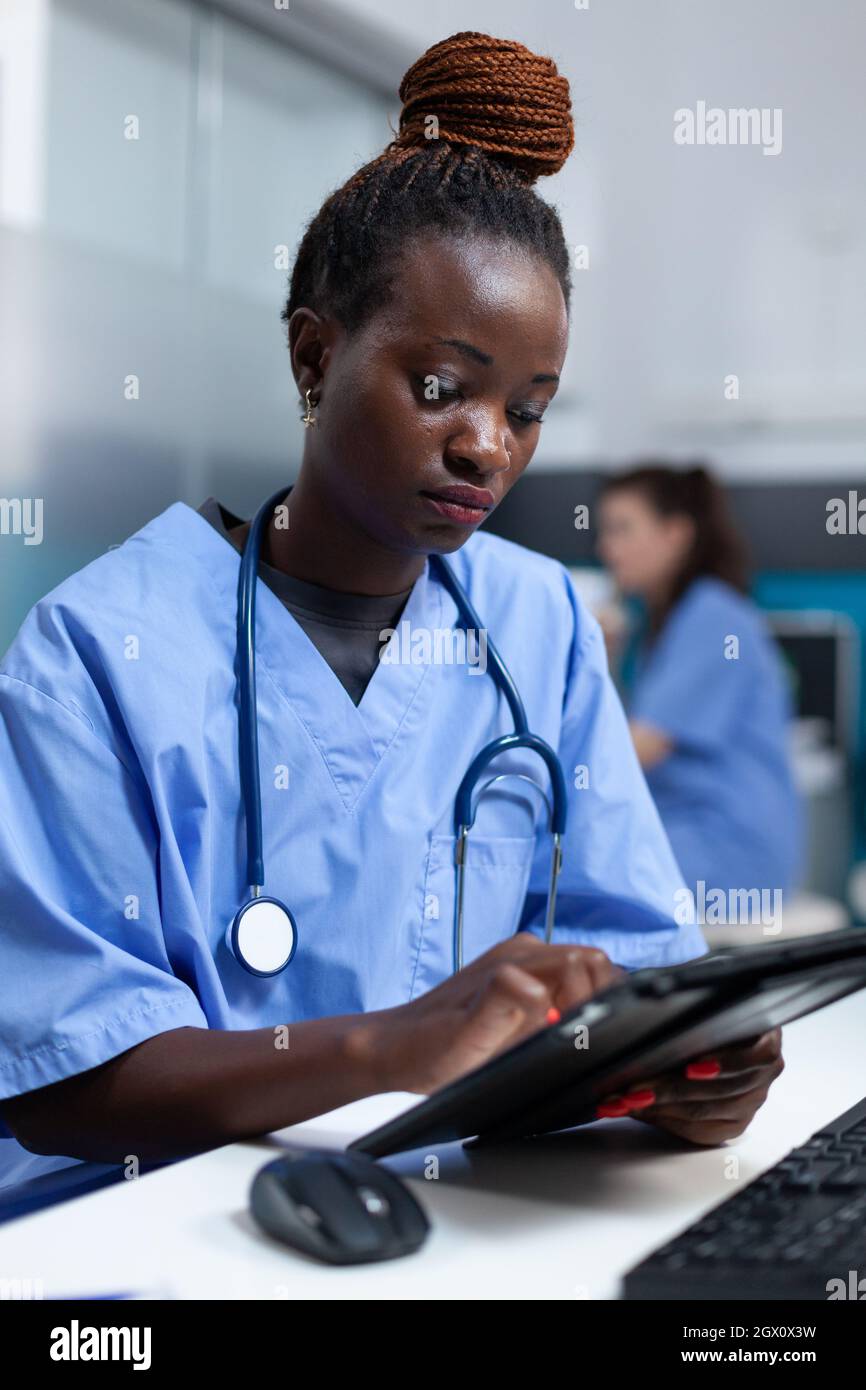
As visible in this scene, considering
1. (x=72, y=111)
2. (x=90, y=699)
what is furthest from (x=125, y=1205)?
(x=72, y=111)

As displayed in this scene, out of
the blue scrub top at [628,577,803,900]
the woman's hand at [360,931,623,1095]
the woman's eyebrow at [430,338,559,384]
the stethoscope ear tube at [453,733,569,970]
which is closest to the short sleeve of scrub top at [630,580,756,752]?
the blue scrub top at [628,577,803,900]

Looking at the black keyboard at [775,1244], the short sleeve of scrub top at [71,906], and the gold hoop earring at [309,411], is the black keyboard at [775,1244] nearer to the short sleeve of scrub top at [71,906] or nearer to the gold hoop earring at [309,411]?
the short sleeve of scrub top at [71,906]

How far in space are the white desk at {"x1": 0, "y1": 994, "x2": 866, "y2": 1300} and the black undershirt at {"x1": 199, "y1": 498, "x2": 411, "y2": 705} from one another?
0.34 m

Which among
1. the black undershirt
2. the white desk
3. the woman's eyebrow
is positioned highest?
the woman's eyebrow

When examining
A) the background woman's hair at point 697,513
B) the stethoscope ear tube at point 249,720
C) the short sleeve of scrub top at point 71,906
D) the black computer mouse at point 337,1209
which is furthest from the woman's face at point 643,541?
the black computer mouse at point 337,1209

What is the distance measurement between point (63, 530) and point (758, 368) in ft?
6.68

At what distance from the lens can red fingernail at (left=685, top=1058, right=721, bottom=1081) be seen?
2.17 ft

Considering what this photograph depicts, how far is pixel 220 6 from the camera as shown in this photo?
2.13 metres

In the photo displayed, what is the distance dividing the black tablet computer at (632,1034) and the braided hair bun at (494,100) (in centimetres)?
62

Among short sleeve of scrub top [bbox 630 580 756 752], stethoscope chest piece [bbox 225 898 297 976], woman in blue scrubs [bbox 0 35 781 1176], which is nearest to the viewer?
woman in blue scrubs [bbox 0 35 781 1176]

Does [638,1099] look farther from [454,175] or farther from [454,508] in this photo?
[454,175]

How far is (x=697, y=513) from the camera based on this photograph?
115 inches

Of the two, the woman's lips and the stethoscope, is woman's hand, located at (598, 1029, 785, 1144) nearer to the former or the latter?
the stethoscope

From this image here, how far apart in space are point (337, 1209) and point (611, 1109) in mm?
178
